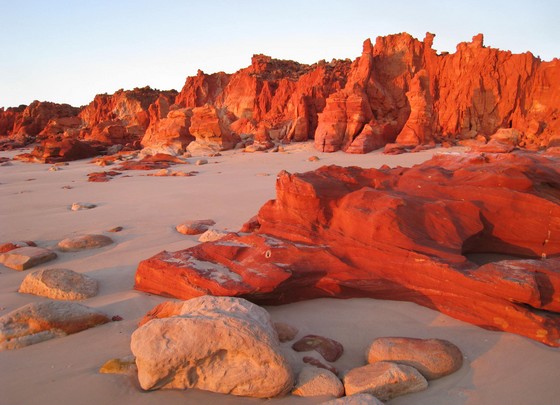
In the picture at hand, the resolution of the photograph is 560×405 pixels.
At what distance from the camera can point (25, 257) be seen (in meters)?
4.51

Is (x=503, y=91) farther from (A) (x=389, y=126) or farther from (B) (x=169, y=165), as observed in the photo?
(B) (x=169, y=165)

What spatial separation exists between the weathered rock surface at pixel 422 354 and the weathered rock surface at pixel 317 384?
36cm

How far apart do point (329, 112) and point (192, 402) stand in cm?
1832

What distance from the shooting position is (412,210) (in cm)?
366

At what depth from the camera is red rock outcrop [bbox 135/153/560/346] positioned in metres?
2.90

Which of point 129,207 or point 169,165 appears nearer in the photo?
point 129,207

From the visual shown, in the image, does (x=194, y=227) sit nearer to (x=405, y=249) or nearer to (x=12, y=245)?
(x=12, y=245)

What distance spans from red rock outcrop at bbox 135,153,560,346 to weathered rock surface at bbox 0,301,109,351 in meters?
0.74

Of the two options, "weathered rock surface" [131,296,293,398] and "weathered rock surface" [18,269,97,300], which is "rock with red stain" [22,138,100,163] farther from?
"weathered rock surface" [131,296,293,398]

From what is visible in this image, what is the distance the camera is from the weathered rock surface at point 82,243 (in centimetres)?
512

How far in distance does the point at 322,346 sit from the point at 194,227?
364 centimetres

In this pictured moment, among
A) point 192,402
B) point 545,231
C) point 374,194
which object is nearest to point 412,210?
point 374,194

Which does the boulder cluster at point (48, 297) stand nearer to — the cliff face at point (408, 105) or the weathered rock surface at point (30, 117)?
the cliff face at point (408, 105)

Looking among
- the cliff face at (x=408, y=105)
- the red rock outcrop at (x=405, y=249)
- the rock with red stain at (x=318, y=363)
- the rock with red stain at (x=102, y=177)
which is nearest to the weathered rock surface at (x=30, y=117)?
the cliff face at (x=408, y=105)
